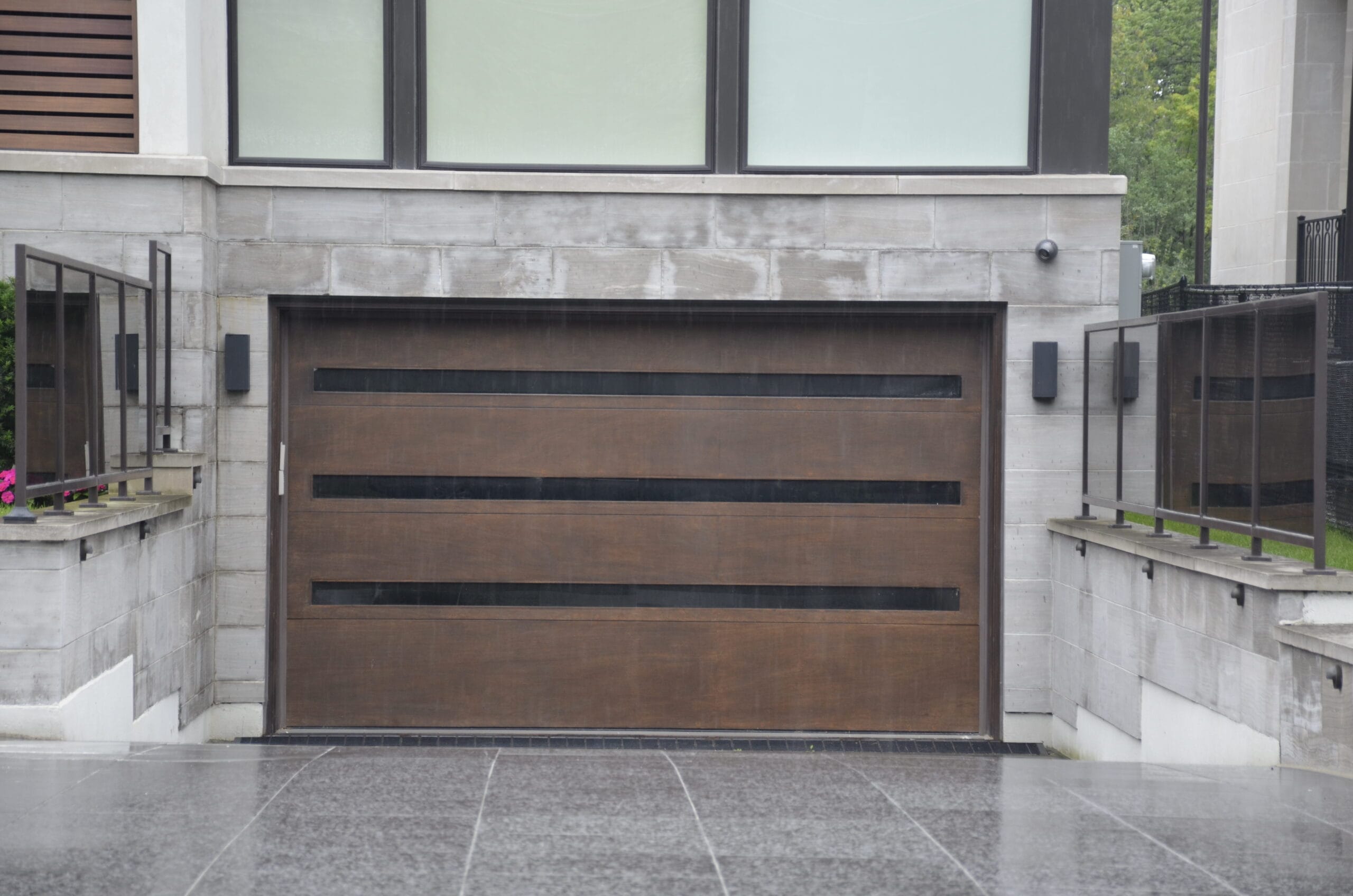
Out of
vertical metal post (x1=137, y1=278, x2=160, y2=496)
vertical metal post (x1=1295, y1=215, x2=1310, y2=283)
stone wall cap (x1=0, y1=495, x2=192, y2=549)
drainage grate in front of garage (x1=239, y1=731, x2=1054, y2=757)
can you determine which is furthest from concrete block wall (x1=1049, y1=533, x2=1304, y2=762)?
vertical metal post (x1=1295, y1=215, x2=1310, y2=283)

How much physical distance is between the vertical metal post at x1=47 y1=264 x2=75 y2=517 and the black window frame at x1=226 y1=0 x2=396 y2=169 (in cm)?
230

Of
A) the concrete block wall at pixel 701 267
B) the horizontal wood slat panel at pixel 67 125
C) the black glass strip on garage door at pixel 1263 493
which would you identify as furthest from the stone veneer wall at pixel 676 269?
the black glass strip on garage door at pixel 1263 493

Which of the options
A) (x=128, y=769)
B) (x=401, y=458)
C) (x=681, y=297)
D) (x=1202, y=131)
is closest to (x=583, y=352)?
(x=681, y=297)

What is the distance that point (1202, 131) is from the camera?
2322 cm

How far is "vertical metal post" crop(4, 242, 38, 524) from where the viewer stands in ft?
20.0

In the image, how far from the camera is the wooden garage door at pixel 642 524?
8.90m

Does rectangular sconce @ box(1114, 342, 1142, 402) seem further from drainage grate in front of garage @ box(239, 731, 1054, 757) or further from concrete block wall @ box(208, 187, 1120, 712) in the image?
drainage grate in front of garage @ box(239, 731, 1054, 757)

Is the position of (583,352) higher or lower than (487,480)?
higher

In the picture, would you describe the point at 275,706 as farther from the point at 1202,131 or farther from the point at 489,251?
the point at 1202,131

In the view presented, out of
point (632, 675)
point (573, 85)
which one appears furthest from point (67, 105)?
point (632, 675)

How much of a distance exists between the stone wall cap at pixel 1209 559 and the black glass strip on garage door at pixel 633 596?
1.16 m

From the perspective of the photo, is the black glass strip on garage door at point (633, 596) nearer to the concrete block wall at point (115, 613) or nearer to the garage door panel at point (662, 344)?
the concrete block wall at point (115, 613)

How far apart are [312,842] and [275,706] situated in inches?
181

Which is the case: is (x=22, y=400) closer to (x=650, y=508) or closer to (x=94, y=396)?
(x=94, y=396)
